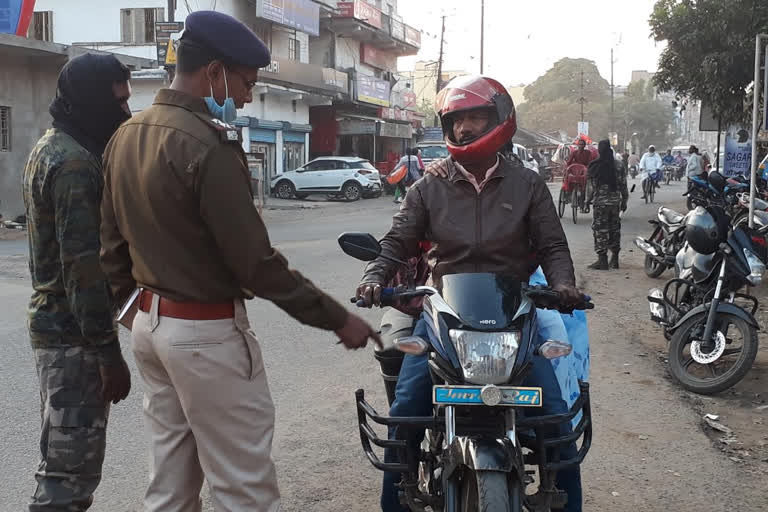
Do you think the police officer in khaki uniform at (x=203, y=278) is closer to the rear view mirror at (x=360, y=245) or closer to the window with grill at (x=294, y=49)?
the rear view mirror at (x=360, y=245)

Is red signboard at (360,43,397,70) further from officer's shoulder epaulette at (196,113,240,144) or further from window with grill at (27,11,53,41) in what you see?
officer's shoulder epaulette at (196,113,240,144)

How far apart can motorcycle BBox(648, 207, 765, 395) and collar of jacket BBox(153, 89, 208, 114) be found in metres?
4.30

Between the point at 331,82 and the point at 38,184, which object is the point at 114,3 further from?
the point at 38,184

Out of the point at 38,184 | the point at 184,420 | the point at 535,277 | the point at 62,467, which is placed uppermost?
the point at 38,184

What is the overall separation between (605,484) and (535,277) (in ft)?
3.77

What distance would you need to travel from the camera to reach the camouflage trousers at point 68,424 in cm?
289

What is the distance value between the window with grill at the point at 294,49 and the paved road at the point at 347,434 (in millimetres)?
29398

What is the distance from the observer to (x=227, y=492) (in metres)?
2.50

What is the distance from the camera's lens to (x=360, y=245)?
3.06 meters

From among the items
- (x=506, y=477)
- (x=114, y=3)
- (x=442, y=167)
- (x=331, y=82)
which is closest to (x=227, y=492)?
(x=506, y=477)

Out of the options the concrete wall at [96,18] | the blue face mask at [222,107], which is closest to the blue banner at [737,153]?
the blue face mask at [222,107]

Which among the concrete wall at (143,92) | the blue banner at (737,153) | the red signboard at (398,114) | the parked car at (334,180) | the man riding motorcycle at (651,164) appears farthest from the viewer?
the red signboard at (398,114)

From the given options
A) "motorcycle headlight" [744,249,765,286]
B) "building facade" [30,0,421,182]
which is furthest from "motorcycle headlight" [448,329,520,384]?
"building facade" [30,0,421,182]

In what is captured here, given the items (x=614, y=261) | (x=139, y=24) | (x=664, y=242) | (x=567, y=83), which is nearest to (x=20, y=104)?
(x=139, y=24)
